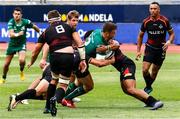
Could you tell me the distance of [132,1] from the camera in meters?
50.4

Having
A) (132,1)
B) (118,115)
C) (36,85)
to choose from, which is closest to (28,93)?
(36,85)

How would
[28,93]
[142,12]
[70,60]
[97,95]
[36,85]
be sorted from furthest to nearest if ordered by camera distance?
[142,12], [97,95], [36,85], [28,93], [70,60]

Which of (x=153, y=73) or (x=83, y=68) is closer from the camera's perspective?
(x=83, y=68)

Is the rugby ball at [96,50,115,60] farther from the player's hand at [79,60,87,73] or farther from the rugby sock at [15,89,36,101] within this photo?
the rugby sock at [15,89,36,101]

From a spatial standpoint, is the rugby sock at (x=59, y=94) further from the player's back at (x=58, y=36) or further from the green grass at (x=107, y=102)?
the player's back at (x=58, y=36)

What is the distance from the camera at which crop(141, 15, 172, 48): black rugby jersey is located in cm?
1686

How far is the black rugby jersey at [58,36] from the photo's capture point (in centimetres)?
1259

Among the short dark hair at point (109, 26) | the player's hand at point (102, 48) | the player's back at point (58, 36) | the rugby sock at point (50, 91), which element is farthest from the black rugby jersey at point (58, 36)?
the player's hand at point (102, 48)

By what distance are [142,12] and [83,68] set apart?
33.6 meters

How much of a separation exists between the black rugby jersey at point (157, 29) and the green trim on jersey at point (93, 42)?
3.41 m

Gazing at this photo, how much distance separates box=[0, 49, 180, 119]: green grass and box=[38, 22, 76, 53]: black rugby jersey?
4.13 feet

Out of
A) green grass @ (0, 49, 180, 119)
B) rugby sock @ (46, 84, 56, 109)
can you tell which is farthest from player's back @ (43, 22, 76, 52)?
green grass @ (0, 49, 180, 119)

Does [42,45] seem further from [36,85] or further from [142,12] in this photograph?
[142,12]

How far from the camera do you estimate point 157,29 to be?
1688cm
